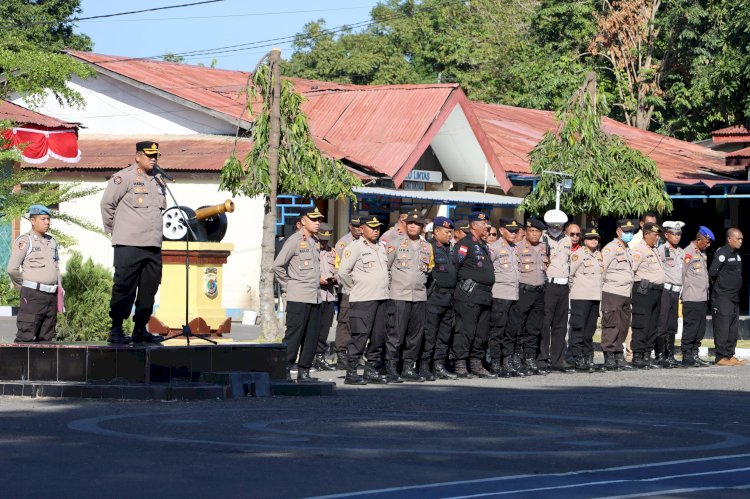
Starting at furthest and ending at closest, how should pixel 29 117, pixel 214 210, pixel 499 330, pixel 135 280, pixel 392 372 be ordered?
1. pixel 29 117
2. pixel 214 210
3. pixel 499 330
4. pixel 392 372
5. pixel 135 280

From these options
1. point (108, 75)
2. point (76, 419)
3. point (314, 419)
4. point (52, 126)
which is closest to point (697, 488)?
point (314, 419)

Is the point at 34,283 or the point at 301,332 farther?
the point at 34,283

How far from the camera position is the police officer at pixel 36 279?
49.3 ft

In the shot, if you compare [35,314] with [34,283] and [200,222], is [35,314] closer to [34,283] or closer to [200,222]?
[34,283]

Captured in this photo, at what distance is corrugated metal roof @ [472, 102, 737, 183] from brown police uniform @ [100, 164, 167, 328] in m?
20.6

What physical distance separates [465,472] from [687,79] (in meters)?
39.7

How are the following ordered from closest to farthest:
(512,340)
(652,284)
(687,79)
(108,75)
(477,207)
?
(512,340)
(652,284)
(108,75)
(477,207)
(687,79)

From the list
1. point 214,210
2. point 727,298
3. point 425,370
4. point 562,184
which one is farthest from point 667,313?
point 214,210

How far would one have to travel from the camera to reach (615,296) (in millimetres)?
18891

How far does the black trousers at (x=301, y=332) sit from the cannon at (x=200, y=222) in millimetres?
3337

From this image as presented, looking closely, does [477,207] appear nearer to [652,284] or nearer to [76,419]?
[652,284]

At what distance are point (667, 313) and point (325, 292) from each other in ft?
18.4

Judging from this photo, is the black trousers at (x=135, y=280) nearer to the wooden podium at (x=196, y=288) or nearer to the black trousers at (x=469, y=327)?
the black trousers at (x=469, y=327)

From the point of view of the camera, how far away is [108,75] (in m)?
31.7
